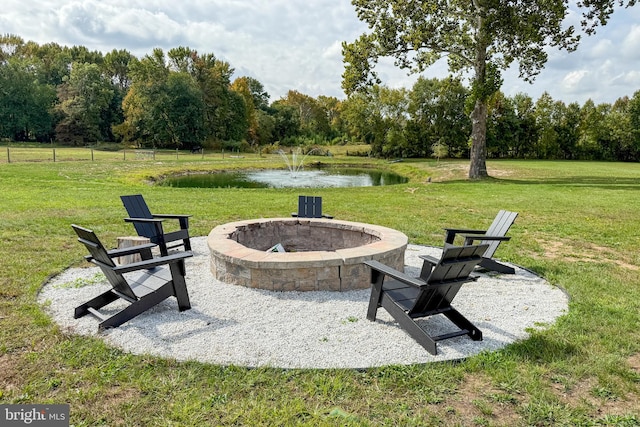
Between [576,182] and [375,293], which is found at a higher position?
[576,182]

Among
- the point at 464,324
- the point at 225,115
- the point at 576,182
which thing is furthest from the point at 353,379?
the point at 225,115

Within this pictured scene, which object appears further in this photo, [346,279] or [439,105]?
[439,105]

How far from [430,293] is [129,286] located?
272 cm

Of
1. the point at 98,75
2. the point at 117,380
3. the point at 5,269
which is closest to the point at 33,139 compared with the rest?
the point at 98,75

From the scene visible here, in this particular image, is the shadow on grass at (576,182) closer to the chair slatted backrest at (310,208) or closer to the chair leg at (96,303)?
the chair slatted backrest at (310,208)

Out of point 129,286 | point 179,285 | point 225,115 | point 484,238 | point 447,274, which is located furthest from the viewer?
point 225,115

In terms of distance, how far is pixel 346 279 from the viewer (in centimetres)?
489

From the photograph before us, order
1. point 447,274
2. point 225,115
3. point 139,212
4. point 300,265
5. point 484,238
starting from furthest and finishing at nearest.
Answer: point 225,115 < point 139,212 < point 484,238 < point 300,265 < point 447,274

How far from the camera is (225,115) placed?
52.4 metres

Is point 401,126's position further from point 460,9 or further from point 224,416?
point 224,416

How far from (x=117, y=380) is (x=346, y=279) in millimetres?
2606
